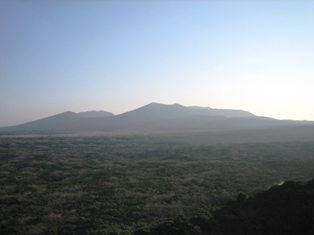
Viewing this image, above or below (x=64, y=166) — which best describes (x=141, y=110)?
above

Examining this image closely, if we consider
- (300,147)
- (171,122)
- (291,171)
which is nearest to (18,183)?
(291,171)

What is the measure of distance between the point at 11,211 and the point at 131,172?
34.5 feet

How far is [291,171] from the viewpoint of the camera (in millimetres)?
19578

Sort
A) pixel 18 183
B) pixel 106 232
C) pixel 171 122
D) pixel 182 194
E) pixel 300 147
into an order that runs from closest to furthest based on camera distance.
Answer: pixel 106 232, pixel 182 194, pixel 18 183, pixel 300 147, pixel 171 122

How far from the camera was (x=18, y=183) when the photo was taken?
1689 cm

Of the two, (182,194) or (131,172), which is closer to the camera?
(182,194)

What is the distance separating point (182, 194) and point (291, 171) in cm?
1212

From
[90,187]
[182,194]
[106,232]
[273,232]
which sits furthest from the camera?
[90,187]

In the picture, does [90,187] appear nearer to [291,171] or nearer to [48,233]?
[48,233]

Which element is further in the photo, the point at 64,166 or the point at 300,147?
the point at 300,147

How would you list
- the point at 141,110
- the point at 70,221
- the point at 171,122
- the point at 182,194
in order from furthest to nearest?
1. the point at 141,110
2. the point at 171,122
3. the point at 182,194
4. the point at 70,221

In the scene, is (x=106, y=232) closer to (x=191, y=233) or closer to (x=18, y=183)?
(x=191, y=233)

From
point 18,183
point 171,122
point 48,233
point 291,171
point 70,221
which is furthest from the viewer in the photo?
point 171,122

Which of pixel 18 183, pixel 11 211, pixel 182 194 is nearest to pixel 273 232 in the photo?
pixel 182 194
